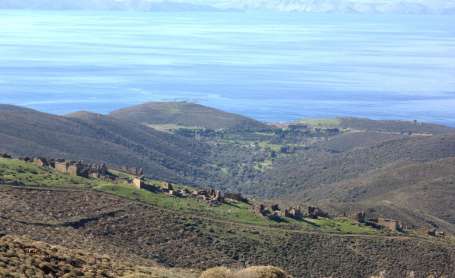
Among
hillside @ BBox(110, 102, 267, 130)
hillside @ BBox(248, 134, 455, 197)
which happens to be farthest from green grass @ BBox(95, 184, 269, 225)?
hillside @ BBox(110, 102, 267, 130)

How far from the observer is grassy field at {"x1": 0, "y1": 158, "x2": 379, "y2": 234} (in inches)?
1841

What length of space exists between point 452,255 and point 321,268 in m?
7.67

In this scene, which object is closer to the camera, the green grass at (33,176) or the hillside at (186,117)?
the green grass at (33,176)

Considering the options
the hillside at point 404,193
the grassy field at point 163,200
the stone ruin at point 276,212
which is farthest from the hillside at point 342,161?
the grassy field at point 163,200

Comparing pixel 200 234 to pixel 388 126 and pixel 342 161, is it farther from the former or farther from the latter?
pixel 388 126

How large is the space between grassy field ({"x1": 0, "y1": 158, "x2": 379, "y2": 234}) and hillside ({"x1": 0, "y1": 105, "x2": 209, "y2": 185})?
3621cm

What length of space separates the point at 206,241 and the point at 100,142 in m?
66.2

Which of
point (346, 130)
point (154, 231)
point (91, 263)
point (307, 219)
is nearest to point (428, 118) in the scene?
point (346, 130)

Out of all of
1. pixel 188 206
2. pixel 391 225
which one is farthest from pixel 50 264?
pixel 391 225

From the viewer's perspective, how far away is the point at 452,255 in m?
44.3

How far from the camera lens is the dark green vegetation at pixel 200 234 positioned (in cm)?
3831

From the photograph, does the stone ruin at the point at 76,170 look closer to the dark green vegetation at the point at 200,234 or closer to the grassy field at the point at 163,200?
the grassy field at the point at 163,200

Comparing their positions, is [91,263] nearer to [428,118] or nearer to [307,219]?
[307,219]

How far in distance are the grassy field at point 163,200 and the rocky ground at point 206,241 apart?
1.28 metres
